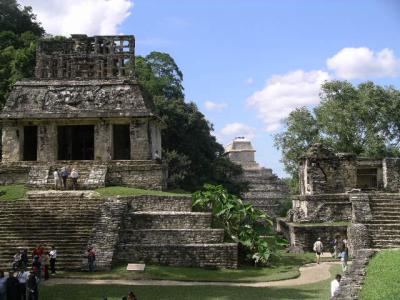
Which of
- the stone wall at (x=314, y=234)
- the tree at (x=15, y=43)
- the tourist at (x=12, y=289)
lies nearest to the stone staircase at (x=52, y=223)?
the tourist at (x=12, y=289)

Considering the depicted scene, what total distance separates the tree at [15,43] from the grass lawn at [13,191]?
1016 centimetres

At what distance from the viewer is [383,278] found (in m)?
10.5

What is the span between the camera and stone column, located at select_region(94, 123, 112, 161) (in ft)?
75.4

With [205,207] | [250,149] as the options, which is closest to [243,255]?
[205,207]

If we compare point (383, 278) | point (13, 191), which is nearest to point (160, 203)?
point (13, 191)

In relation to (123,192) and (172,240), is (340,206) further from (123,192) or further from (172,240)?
(123,192)

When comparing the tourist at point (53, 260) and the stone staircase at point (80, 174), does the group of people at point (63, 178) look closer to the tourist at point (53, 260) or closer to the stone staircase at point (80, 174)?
the stone staircase at point (80, 174)

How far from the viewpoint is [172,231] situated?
56.7 feet

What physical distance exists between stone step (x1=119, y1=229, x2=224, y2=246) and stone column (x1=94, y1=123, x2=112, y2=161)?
6.23 m

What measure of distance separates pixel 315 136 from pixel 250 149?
1440cm

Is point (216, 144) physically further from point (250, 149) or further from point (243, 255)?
point (243, 255)

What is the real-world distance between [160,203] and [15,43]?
927 inches

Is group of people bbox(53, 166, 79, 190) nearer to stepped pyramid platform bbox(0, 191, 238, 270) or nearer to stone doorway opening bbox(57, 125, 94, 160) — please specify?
stepped pyramid platform bbox(0, 191, 238, 270)

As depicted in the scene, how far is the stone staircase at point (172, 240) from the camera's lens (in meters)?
16.7
